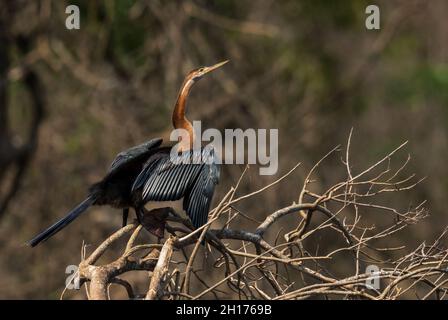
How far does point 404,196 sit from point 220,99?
3.76 metres

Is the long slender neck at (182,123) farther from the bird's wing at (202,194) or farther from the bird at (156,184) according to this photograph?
the bird's wing at (202,194)

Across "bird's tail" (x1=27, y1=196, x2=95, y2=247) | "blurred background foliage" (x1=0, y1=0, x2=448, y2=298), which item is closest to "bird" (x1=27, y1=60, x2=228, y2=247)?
"bird's tail" (x1=27, y1=196, x2=95, y2=247)

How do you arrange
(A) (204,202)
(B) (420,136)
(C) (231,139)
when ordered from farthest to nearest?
1. (B) (420,136)
2. (C) (231,139)
3. (A) (204,202)

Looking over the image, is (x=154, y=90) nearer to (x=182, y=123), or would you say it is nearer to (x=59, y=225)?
(x=182, y=123)

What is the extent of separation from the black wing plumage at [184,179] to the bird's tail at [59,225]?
0.26 metres

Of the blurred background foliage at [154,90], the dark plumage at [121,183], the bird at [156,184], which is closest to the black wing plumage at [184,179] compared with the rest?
the bird at [156,184]

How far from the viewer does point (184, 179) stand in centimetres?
473

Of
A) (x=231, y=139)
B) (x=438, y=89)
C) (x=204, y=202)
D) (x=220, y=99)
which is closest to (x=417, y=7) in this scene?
(x=438, y=89)

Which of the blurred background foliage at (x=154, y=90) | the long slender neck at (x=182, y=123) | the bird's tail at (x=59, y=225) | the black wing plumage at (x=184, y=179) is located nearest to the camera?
the bird's tail at (x=59, y=225)

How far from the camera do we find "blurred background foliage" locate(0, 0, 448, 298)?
1098 cm

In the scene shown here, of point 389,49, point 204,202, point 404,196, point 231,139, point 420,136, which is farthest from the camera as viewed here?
point 420,136

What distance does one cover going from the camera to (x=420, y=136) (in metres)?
16.2

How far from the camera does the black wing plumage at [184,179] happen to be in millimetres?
4652
